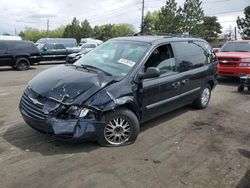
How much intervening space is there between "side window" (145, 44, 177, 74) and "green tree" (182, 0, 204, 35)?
41.5m

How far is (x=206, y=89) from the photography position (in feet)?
24.2

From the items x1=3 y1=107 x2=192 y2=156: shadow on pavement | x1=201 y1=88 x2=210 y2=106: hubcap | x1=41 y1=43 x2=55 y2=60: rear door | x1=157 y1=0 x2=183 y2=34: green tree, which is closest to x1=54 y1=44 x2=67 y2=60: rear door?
x1=41 y1=43 x2=55 y2=60: rear door

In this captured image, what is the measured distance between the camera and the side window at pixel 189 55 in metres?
6.07

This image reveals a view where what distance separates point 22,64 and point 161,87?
13935 mm

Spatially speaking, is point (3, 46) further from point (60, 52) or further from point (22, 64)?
point (60, 52)

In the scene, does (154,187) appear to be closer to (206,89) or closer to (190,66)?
(190,66)

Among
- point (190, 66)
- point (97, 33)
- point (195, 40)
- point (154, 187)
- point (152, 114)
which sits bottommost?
point (154, 187)

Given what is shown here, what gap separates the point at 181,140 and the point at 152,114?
27.6 inches

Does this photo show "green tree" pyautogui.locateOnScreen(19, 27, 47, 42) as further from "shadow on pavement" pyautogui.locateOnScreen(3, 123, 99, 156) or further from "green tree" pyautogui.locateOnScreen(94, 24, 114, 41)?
"shadow on pavement" pyautogui.locateOnScreen(3, 123, 99, 156)

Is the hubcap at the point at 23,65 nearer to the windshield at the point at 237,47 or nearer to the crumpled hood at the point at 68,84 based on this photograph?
the windshield at the point at 237,47

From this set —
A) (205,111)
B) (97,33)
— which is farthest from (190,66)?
→ (97,33)

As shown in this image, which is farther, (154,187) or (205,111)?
(205,111)

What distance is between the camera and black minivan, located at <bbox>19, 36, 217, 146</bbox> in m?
4.30

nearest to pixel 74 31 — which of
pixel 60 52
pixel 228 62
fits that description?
pixel 60 52
